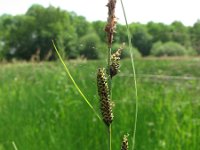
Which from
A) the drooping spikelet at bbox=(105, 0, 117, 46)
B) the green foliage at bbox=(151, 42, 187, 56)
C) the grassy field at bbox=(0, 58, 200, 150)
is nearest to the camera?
the drooping spikelet at bbox=(105, 0, 117, 46)

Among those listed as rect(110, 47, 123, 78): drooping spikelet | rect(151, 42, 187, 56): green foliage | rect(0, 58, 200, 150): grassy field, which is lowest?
rect(151, 42, 187, 56): green foliage

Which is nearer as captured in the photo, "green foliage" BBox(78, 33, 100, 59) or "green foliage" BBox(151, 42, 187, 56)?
"green foliage" BBox(78, 33, 100, 59)

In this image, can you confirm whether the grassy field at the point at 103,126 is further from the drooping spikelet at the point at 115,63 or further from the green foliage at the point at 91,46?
the drooping spikelet at the point at 115,63

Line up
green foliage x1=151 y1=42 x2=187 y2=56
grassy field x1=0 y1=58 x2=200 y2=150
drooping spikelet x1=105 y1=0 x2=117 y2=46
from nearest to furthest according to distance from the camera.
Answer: drooping spikelet x1=105 y1=0 x2=117 y2=46
grassy field x1=0 y1=58 x2=200 y2=150
green foliage x1=151 y1=42 x2=187 y2=56

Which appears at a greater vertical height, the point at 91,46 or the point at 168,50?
the point at 91,46

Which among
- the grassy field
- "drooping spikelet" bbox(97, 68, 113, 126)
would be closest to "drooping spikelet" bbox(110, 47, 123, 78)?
"drooping spikelet" bbox(97, 68, 113, 126)

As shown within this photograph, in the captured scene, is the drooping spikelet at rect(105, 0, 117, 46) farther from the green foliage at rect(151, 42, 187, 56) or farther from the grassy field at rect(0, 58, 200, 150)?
the green foliage at rect(151, 42, 187, 56)

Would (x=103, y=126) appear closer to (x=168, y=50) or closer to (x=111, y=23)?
(x=111, y=23)

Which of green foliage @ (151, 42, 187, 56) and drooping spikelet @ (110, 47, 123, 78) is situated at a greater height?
drooping spikelet @ (110, 47, 123, 78)

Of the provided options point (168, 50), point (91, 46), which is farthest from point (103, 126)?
point (168, 50)

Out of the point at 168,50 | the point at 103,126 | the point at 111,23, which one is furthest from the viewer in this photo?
the point at 168,50

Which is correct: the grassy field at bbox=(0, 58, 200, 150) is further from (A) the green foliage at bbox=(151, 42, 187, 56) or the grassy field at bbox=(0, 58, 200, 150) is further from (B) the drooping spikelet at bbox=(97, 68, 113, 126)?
(A) the green foliage at bbox=(151, 42, 187, 56)

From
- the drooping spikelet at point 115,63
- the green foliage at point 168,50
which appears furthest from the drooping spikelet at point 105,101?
the green foliage at point 168,50

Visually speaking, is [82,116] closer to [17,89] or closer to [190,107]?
[190,107]
